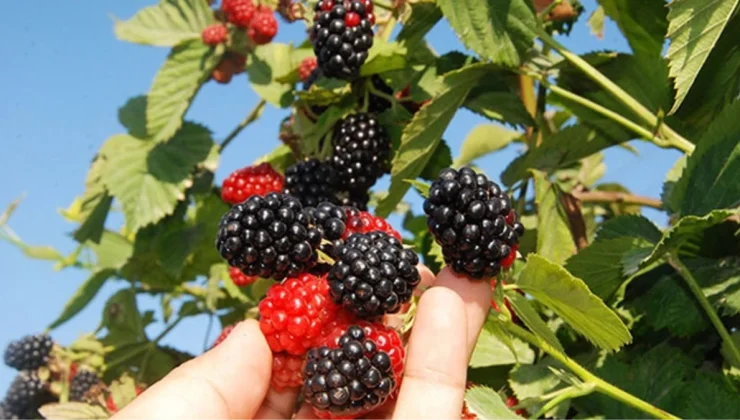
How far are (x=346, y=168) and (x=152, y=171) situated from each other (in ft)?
3.00

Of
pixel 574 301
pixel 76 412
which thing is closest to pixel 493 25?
pixel 574 301

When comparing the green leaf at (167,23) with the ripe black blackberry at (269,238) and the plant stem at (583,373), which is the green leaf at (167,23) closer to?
the ripe black blackberry at (269,238)

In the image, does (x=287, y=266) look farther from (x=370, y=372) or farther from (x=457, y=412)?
(x=457, y=412)

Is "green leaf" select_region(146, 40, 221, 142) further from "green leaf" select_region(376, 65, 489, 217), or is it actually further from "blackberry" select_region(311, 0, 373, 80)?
"green leaf" select_region(376, 65, 489, 217)

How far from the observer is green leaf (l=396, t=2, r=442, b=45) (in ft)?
6.12

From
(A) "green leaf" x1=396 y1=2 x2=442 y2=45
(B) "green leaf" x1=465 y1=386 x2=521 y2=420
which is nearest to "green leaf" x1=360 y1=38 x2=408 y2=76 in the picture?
(A) "green leaf" x1=396 y1=2 x2=442 y2=45

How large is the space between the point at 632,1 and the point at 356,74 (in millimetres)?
588

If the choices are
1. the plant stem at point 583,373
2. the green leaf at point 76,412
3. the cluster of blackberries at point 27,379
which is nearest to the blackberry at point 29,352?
the cluster of blackberries at point 27,379

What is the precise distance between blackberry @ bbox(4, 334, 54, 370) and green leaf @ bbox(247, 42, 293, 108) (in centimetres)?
123

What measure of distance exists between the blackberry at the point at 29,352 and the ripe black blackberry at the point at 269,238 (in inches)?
71.4

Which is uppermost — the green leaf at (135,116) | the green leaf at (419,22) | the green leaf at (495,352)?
the green leaf at (419,22)

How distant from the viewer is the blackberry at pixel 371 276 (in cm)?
129

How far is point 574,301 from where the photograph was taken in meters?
1.34

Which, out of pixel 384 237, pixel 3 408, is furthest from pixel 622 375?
pixel 3 408
